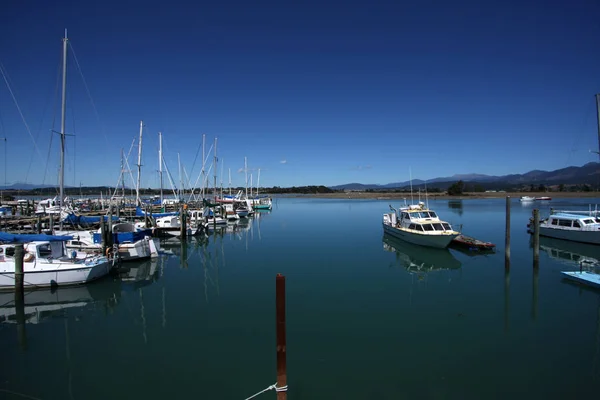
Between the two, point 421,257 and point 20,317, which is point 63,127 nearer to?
point 20,317

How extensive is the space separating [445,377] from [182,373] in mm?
7833

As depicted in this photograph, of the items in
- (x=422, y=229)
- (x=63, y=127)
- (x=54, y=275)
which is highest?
(x=63, y=127)

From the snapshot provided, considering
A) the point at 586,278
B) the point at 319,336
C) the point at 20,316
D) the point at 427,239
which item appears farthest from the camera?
the point at 427,239

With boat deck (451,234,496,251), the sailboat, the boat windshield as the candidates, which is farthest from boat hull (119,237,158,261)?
boat deck (451,234,496,251)

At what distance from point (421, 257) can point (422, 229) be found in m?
3.68

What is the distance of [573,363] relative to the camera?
11.1 metres

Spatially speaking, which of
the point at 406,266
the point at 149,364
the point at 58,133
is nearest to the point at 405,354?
the point at 149,364

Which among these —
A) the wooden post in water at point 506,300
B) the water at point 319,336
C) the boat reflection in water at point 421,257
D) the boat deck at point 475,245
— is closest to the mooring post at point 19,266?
the water at point 319,336

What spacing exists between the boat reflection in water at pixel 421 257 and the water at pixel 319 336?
58 cm

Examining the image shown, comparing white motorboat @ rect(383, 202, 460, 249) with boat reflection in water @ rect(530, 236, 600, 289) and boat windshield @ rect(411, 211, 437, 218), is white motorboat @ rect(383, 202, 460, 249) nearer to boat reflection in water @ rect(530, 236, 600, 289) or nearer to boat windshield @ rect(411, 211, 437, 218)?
boat windshield @ rect(411, 211, 437, 218)

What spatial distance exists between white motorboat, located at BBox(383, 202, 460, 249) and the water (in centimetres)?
570

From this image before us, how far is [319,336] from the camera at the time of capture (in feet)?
43.1

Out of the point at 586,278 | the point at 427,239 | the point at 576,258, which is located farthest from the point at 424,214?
the point at 586,278

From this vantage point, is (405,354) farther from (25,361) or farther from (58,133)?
(58,133)
